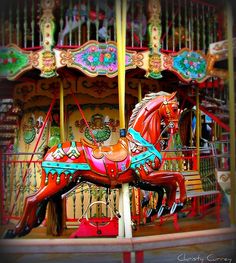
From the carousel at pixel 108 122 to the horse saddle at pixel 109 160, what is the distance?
1cm

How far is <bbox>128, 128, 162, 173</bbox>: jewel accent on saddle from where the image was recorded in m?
5.36

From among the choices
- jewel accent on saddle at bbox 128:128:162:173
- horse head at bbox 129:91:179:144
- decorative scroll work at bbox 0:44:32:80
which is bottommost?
jewel accent on saddle at bbox 128:128:162:173

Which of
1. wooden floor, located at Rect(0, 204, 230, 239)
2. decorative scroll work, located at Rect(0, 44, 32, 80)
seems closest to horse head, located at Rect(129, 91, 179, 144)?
wooden floor, located at Rect(0, 204, 230, 239)

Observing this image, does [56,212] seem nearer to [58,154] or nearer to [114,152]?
[58,154]

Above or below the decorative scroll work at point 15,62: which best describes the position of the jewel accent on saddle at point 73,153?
below

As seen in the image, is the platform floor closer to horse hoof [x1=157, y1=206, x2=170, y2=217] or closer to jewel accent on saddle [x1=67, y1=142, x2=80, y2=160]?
horse hoof [x1=157, y1=206, x2=170, y2=217]

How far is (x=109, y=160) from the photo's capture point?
5.35 meters

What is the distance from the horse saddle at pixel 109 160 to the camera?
210 inches

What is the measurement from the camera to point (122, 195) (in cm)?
541

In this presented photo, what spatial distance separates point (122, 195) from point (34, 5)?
3779mm

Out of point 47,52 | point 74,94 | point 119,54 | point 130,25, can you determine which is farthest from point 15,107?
point 119,54

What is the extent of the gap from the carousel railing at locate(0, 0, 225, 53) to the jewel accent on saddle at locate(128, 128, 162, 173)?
6.81 feet

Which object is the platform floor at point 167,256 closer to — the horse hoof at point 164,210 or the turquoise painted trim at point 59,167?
the horse hoof at point 164,210

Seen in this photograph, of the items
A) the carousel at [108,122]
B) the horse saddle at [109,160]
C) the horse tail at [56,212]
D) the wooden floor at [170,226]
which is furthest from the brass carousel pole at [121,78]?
the wooden floor at [170,226]
